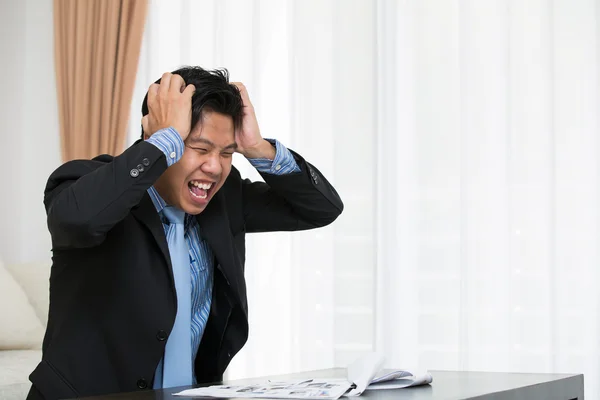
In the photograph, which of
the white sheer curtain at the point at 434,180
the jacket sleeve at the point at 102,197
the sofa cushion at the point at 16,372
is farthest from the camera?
the white sheer curtain at the point at 434,180

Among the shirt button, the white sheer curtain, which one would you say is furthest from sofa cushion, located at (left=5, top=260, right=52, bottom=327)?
the shirt button

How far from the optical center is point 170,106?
5.49 feet

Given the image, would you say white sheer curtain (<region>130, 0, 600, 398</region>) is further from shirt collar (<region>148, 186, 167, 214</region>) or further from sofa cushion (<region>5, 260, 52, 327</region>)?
shirt collar (<region>148, 186, 167, 214</region>)

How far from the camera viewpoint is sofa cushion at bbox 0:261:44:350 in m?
3.17

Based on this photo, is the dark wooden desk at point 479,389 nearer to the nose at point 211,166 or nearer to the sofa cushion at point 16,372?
the nose at point 211,166

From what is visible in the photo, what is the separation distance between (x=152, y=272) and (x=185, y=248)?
0.12m

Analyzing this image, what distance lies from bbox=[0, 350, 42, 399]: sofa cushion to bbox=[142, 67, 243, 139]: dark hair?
52.2 inches

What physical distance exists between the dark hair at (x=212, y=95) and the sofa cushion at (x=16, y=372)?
4.35ft

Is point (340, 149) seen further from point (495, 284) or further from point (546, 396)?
point (546, 396)

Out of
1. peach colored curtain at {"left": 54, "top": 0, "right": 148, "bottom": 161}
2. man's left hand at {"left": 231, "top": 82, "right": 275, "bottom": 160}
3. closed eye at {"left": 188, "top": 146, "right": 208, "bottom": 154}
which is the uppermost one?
peach colored curtain at {"left": 54, "top": 0, "right": 148, "bottom": 161}

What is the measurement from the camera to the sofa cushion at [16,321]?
10.4 feet

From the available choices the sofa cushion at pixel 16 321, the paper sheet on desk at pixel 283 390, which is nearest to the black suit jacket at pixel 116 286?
the paper sheet on desk at pixel 283 390

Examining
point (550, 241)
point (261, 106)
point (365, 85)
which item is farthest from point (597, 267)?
point (261, 106)

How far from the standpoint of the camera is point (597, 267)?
305 centimetres
